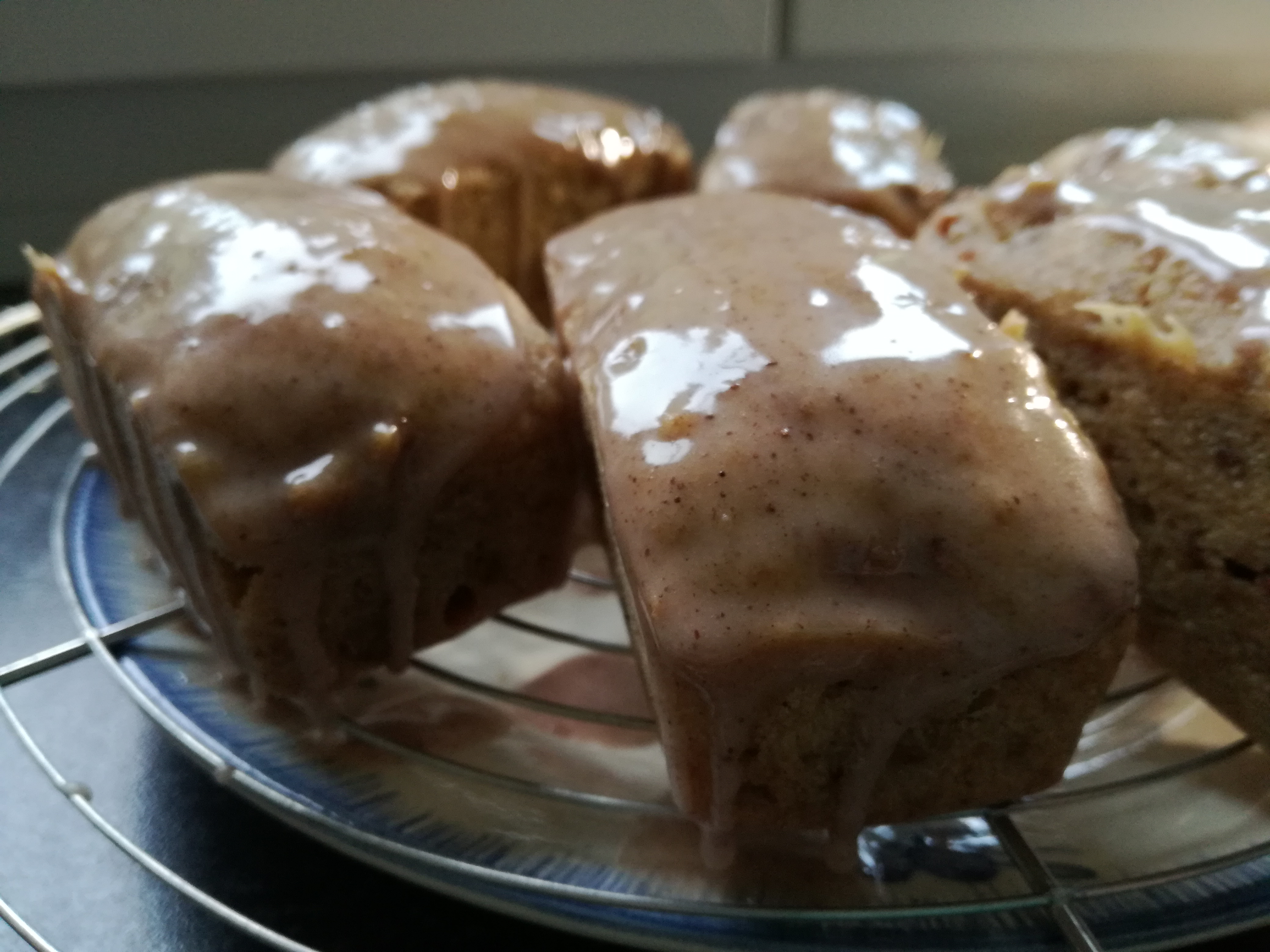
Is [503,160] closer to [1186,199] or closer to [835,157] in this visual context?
[835,157]

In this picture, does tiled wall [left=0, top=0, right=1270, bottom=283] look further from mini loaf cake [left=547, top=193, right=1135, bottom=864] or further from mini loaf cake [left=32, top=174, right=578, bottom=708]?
mini loaf cake [left=547, top=193, right=1135, bottom=864]

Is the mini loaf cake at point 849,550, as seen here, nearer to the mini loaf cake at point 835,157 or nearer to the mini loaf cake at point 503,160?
the mini loaf cake at point 835,157

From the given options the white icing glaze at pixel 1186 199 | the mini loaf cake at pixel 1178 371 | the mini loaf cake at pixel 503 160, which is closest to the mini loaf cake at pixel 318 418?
the mini loaf cake at pixel 503 160

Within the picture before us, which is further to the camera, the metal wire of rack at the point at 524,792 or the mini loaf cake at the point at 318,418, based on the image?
the mini loaf cake at the point at 318,418

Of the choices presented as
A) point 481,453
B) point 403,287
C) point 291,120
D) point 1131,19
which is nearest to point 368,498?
point 481,453

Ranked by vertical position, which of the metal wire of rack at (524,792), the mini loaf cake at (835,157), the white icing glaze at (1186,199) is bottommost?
the metal wire of rack at (524,792)
